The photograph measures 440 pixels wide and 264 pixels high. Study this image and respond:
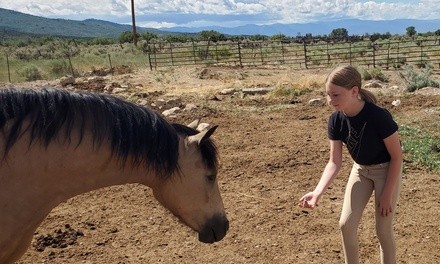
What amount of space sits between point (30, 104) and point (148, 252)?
223 cm

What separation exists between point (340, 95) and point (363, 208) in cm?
77

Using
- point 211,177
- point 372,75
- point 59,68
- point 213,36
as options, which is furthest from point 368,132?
point 213,36

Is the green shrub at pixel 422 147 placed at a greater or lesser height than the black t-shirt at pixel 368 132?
lesser

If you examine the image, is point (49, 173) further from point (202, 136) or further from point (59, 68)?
point (59, 68)

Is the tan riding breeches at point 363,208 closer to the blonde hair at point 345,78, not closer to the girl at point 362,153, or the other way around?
the girl at point 362,153

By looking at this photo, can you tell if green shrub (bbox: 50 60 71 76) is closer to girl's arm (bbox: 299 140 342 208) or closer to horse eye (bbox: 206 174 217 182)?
girl's arm (bbox: 299 140 342 208)

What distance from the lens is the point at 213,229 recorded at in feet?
8.73

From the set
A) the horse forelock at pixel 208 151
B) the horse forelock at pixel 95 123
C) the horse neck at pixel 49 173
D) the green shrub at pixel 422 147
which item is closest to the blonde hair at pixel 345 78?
the horse forelock at pixel 208 151

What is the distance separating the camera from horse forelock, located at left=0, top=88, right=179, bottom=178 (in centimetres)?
218

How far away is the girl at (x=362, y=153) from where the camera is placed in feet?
8.91

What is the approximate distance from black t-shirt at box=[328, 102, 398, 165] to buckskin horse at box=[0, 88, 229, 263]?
2.98 feet

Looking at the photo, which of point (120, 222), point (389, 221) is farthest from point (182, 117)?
point (389, 221)

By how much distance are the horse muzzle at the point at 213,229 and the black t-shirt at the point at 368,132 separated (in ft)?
3.11

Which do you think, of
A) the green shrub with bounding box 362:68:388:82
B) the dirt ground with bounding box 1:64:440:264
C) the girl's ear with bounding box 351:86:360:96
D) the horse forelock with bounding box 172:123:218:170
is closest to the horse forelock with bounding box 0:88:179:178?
the horse forelock with bounding box 172:123:218:170
